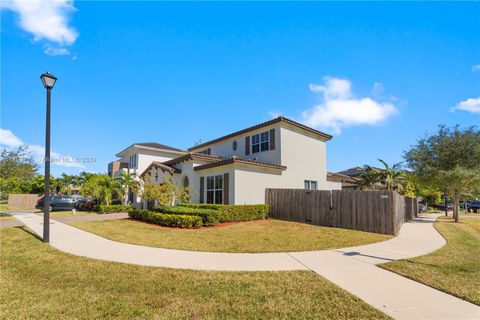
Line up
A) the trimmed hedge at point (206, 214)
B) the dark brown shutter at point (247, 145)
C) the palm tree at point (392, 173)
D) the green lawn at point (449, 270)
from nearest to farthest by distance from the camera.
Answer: the green lawn at point (449, 270)
the trimmed hedge at point (206, 214)
the dark brown shutter at point (247, 145)
the palm tree at point (392, 173)

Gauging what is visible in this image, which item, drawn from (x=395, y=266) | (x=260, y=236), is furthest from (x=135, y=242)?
(x=395, y=266)

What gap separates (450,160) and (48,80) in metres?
24.2

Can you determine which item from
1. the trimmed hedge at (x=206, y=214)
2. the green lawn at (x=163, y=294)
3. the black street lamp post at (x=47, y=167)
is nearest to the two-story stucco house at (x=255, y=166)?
the trimmed hedge at (x=206, y=214)

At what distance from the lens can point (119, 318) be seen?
380cm

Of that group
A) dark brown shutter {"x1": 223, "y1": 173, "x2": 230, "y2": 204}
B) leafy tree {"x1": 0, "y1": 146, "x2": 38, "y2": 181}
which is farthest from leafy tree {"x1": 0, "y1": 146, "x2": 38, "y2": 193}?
dark brown shutter {"x1": 223, "y1": 173, "x2": 230, "y2": 204}

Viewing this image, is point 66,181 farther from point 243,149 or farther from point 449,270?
point 449,270

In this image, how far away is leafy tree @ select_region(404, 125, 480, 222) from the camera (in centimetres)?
1836

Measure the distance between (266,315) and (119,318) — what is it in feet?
6.84

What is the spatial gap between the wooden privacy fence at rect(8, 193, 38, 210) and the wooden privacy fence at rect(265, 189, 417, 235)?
2992 cm

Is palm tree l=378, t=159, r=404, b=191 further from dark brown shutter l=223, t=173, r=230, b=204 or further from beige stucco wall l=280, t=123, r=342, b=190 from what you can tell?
dark brown shutter l=223, t=173, r=230, b=204

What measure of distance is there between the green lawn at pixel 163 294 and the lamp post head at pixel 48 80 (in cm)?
611

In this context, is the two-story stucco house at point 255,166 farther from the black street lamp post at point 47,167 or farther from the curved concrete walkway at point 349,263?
the black street lamp post at point 47,167

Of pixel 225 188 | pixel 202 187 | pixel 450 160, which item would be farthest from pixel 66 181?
pixel 450 160

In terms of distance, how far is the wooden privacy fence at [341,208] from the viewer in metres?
12.2
